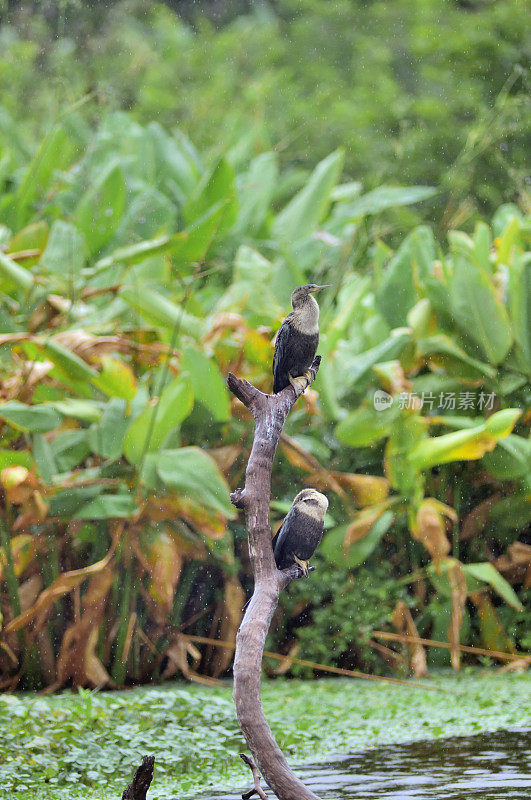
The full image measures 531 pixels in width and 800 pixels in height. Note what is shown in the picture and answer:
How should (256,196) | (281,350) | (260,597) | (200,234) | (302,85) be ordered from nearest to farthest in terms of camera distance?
(260,597)
(281,350)
(200,234)
(256,196)
(302,85)

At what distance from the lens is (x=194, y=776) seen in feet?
10.8

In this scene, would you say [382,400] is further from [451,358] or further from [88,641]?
[88,641]

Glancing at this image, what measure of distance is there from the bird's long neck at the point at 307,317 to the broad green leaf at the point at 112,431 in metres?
2.13

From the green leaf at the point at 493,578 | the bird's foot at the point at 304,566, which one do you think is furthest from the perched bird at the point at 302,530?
the green leaf at the point at 493,578

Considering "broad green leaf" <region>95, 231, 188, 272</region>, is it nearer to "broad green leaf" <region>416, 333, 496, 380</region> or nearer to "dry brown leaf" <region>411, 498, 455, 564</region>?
"broad green leaf" <region>416, 333, 496, 380</region>

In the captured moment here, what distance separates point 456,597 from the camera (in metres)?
4.72

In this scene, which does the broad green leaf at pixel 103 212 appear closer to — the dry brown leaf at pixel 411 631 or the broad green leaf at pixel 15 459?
the broad green leaf at pixel 15 459

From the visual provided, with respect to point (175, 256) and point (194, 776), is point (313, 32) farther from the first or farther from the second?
point (194, 776)

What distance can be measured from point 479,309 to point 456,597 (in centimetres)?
126

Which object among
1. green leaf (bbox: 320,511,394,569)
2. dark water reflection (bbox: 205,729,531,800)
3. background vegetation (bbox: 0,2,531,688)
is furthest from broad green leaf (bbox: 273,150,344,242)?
dark water reflection (bbox: 205,729,531,800)

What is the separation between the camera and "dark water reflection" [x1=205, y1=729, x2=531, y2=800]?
9.59 feet

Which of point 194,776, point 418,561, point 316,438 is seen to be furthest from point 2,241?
point 194,776

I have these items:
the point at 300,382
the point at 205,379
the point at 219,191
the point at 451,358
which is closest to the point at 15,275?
the point at 205,379

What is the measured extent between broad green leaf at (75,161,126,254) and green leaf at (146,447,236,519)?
2338mm
